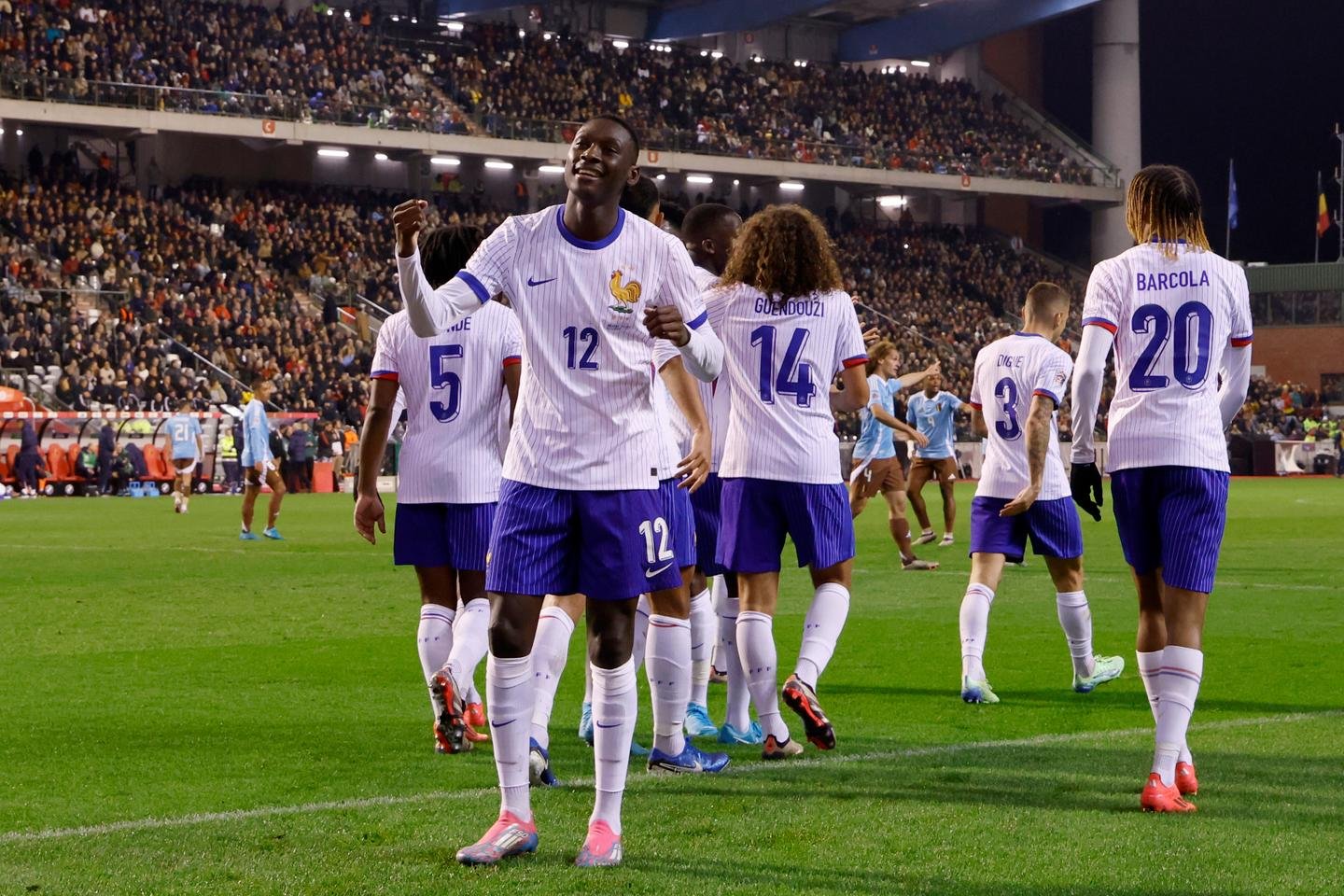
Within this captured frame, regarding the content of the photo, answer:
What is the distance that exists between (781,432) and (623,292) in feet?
5.91

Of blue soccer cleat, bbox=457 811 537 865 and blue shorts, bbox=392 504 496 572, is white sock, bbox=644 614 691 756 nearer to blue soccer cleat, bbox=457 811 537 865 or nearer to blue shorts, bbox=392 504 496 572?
blue soccer cleat, bbox=457 811 537 865

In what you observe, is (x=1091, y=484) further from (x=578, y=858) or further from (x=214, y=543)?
(x=214, y=543)

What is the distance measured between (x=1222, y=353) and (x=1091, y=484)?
0.67 metres

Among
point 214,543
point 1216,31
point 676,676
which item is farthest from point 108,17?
point 676,676

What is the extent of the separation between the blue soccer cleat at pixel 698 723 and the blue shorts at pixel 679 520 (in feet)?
5.83

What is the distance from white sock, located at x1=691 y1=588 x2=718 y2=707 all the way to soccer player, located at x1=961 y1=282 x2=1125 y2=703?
61.5 inches

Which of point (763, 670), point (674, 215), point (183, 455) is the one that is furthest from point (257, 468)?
point (763, 670)

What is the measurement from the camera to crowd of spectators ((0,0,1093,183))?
43.6m

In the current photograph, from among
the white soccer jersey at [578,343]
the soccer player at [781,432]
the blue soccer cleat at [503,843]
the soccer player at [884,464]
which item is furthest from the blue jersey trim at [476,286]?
the soccer player at [884,464]

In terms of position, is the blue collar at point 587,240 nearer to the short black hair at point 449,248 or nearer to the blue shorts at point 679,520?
the blue shorts at point 679,520

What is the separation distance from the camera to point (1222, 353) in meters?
6.09

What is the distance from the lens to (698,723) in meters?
7.35

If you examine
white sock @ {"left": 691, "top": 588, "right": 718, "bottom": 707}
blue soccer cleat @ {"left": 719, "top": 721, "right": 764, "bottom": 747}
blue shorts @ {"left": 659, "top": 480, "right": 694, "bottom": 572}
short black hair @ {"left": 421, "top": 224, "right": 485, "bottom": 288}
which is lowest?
blue soccer cleat @ {"left": 719, "top": 721, "right": 764, "bottom": 747}

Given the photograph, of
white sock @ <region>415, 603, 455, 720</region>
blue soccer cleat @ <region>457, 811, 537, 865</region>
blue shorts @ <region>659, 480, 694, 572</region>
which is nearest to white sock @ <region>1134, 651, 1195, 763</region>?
blue shorts @ <region>659, 480, 694, 572</region>
